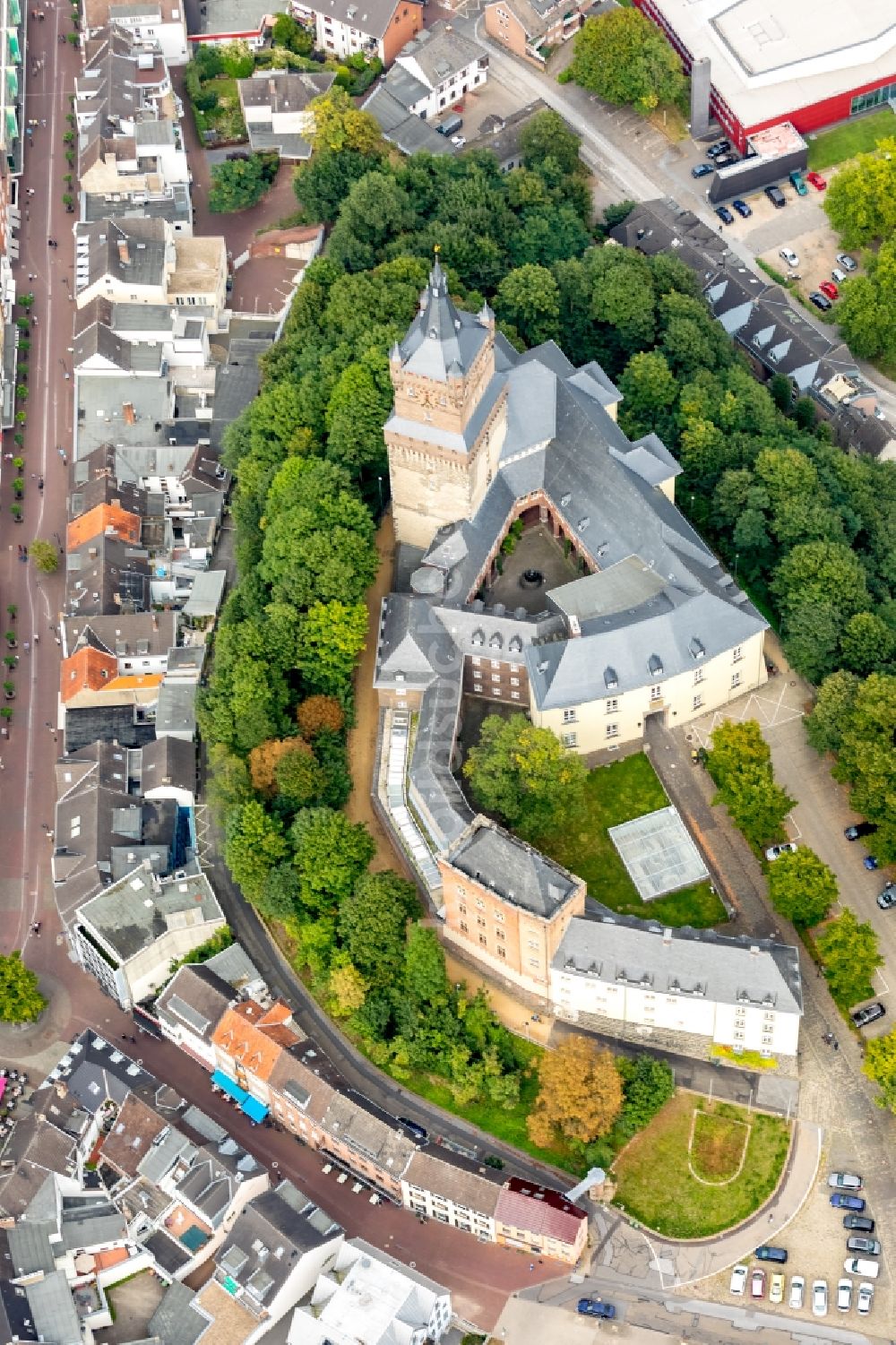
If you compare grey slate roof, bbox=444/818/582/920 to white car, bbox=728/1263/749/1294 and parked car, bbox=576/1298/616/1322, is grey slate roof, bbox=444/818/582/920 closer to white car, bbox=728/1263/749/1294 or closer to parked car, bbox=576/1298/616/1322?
parked car, bbox=576/1298/616/1322

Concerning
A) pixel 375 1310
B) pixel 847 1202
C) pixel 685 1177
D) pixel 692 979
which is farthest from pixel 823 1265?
pixel 375 1310

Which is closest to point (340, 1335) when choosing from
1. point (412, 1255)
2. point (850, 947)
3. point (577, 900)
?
point (412, 1255)

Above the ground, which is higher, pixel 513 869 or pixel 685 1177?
pixel 513 869

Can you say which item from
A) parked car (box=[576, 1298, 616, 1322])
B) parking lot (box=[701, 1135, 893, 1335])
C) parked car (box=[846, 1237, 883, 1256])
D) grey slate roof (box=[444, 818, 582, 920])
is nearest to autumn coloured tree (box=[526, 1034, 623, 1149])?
grey slate roof (box=[444, 818, 582, 920])

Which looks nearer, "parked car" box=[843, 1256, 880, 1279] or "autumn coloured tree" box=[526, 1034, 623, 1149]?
"parked car" box=[843, 1256, 880, 1279]

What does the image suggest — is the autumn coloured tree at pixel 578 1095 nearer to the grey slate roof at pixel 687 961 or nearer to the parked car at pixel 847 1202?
the grey slate roof at pixel 687 961

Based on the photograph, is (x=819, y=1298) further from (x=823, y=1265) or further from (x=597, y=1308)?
(x=597, y=1308)

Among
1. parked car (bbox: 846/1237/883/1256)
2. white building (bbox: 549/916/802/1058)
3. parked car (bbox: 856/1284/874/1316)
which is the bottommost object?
parked car (bbox: 856/1284/874/1316)
